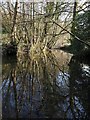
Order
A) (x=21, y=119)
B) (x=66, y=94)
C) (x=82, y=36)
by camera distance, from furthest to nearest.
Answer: (x=82, y=36) < (x=66, y=94) < (x=21, y=119)

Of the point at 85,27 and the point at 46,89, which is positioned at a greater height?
the point at 85,27

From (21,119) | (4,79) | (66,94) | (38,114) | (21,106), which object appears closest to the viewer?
(21,119)

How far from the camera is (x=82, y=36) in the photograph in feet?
37.7

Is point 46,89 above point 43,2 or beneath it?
beneath

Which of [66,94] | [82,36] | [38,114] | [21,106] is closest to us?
[38,114]

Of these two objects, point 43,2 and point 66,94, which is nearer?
point 66,94

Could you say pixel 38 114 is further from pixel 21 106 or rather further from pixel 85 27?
pixel 85 27

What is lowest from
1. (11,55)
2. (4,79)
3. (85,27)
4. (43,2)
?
(11,55)

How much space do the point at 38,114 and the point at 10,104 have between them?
0.70 m

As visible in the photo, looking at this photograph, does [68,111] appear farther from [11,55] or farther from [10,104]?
[11,55]

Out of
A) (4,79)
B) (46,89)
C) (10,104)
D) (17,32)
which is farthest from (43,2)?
(10,104)

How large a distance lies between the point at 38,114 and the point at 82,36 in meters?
8.09

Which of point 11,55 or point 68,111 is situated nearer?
point 68,111

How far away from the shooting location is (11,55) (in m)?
15.9
